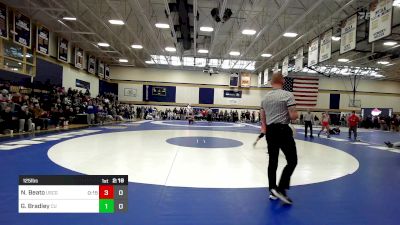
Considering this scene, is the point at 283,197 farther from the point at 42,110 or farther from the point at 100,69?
the point at 100,69

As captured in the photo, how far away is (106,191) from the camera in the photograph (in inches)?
76.7

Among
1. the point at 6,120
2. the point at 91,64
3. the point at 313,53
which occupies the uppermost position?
the point at 91,64

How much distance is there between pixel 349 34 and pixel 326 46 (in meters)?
2.02

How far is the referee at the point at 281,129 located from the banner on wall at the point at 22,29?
1537cm

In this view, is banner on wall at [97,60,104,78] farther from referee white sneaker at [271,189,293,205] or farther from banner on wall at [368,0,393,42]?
referee white sneaker at [271,189,293,205]

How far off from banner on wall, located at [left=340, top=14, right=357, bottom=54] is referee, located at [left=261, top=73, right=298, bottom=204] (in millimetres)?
8904

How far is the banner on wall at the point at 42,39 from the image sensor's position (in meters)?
16.3

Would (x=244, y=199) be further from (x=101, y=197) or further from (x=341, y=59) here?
(x=341, y=59)

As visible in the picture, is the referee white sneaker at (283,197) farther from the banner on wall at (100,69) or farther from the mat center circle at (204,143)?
the banner on wall at (100,69)

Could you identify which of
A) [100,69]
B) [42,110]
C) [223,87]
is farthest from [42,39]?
[223,87]

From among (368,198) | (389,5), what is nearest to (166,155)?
(368,198)

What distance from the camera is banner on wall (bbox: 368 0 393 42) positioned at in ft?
27.3

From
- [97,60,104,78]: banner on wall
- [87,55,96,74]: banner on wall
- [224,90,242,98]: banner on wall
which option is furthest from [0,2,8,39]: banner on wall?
[224,90,242,98]: banner on wall

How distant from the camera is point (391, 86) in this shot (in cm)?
3603
